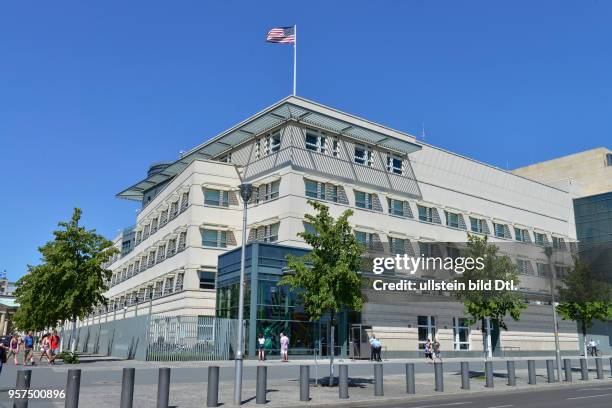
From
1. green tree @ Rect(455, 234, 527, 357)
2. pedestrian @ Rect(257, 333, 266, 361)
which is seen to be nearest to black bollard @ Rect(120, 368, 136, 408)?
green tree @ Rect(455, 234, 527, 357)

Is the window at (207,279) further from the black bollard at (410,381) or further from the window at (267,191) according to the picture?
the black bollard at (410,381)

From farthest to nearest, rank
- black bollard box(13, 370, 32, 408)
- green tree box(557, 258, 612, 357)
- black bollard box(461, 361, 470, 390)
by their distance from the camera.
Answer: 1. green tree box(557, 258, 612, 357)
2. black bollard box(461, 361, 470, 390)
3. black bollard box(13, 370, 32, 408)

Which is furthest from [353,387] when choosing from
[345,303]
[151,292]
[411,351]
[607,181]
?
[607,181]

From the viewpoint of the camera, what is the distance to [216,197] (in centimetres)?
4700

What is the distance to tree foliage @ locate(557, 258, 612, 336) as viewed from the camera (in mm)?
32188

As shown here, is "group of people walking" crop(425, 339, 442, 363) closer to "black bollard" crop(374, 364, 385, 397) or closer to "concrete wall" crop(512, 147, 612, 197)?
"black bollard" crop(374, 364, 385, 397)

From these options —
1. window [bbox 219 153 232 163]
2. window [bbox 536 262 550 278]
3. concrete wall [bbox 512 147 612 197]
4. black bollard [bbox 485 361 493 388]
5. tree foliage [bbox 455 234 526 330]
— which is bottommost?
black bollard [bbox 485 361 493 388]

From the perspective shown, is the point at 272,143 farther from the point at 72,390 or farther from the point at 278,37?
the point at 72,390

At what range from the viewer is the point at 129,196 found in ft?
230

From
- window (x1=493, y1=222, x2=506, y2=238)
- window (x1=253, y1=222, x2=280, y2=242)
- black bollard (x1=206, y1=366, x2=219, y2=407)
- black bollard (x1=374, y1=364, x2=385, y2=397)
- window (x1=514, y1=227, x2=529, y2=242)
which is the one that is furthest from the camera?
window (x1=514, y1=227, x2=529, y2=242)

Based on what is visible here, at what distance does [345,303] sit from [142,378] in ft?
28.1

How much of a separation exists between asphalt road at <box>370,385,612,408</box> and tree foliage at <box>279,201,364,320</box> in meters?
5.09

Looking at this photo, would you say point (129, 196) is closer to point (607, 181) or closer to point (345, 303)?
point (345, 303)

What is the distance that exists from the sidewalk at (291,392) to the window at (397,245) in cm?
2233
